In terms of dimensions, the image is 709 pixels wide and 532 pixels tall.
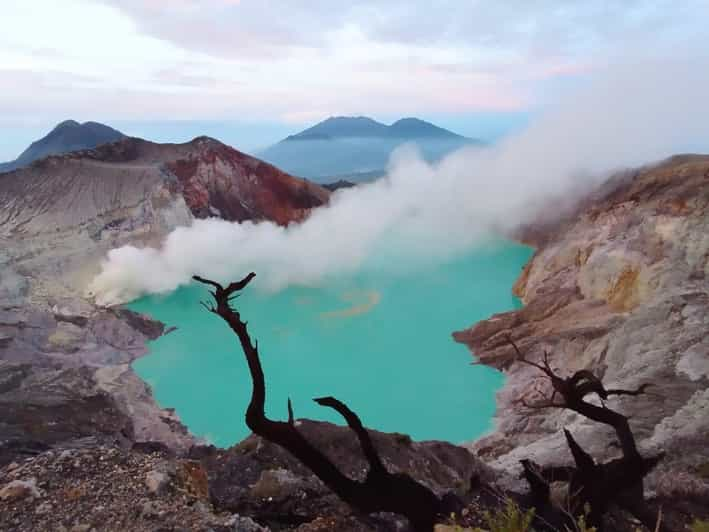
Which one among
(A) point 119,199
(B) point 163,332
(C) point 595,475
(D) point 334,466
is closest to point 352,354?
(B) point 163,332

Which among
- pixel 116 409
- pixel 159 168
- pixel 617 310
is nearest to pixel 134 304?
pixel 159 168

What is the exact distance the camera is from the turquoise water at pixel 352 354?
2517 centimetres

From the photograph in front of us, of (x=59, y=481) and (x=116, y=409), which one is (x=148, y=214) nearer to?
(x=116, y=409)

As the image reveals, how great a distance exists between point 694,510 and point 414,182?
183 ft

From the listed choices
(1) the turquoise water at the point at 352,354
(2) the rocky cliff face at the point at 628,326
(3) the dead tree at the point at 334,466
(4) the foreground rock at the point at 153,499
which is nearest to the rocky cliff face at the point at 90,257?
(1) the turquoise water at the point at 352,354

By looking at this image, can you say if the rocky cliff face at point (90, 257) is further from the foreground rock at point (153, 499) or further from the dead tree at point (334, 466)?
the dead tree at point (334, 466)

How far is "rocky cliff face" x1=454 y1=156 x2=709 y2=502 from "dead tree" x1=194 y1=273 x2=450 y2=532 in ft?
19.3

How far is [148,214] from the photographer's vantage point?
49.0 m

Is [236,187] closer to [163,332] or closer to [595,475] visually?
[163,332]

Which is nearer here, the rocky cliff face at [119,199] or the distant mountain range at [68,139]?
the rocky cliff face at [119,199]

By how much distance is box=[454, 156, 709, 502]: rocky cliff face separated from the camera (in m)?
16.4

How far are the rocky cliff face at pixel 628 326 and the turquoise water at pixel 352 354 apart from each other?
2029 mm

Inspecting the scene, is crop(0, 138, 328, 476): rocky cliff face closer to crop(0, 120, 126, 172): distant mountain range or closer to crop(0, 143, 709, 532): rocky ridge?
crop(0, 143, 709, 532): rocky ridge

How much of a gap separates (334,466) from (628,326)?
22.4m
